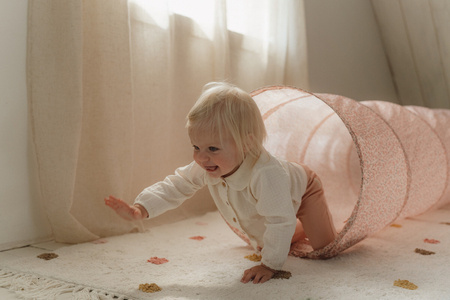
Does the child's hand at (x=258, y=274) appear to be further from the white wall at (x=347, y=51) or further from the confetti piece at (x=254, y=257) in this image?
the white wall at (x=347, y=51)

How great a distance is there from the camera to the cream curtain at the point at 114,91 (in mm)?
1273

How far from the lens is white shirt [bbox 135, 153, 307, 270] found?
41.8 inches

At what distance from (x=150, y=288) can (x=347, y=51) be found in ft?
7.08

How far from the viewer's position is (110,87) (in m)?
1.41

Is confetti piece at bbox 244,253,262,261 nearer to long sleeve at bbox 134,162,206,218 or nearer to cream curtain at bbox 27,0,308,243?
long sleeve at bbox 134,162,206,218

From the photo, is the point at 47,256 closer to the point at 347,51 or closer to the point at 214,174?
the point at 214,174

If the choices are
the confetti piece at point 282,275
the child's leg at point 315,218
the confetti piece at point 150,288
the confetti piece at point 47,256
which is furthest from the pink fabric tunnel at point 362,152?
the confetti piece at point 47,256

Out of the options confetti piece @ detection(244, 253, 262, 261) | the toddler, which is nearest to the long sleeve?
the toddler

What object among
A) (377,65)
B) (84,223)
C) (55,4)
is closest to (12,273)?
(84,223)

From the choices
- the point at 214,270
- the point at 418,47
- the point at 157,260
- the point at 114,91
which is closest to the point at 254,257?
the point at 214,270

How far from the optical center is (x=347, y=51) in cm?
275

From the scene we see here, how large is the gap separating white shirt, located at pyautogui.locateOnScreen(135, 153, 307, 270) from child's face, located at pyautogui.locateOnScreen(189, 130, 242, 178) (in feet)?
0.18

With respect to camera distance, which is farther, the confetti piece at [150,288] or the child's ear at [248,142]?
the child's ear at [248,142]

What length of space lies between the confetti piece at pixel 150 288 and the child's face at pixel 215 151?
29cm
